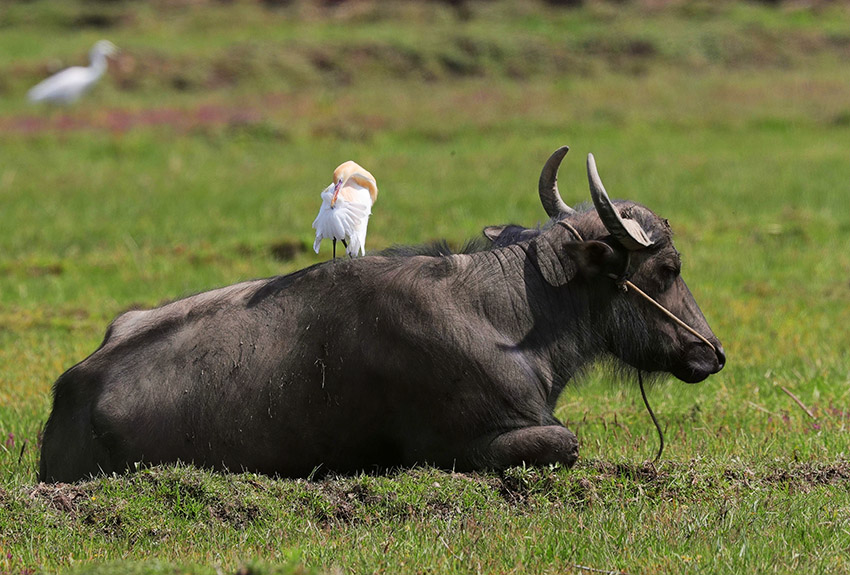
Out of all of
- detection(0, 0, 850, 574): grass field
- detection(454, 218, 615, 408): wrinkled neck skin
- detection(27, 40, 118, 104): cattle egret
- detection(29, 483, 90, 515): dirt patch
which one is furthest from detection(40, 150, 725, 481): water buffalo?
detection(27, 40, 118, 104): cattle egret

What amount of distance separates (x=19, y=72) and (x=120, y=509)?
89.3ft

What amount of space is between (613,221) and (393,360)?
50.4 inches

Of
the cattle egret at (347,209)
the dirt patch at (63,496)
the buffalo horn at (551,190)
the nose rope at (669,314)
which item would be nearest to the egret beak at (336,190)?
the cattle egret at (347,209)

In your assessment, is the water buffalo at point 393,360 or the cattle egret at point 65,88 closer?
the water buffalo at point 393,360

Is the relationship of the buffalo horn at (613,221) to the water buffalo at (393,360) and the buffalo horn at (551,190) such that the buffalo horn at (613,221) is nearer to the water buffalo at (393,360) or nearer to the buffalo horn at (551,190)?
the water buffalo at (393,360)

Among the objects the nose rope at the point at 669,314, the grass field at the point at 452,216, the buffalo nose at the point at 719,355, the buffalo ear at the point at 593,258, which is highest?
the buffalo ear at the point at 593,258

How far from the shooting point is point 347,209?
6480 mm

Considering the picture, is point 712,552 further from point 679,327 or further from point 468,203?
point 468,203

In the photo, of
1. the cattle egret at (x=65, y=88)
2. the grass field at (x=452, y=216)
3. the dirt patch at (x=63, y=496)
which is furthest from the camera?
the cattle egret at (x=65, y=88)

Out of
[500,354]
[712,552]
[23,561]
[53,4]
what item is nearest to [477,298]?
[500,354]

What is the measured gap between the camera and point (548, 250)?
6.50 metres

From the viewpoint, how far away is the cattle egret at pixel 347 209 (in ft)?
21.1

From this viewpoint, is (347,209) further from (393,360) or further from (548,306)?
(548,306)

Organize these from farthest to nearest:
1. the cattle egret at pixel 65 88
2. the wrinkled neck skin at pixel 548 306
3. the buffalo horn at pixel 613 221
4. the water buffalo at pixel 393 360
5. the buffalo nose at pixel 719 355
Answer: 1. the cattle egret at pixel 65 88
2. the buffalo nose at pixel 719 355
3. the wrinkled neck skin at pixel 548 306
4. the water buffalo at pixel 393 360
5. the buffalo horn at pixel 613 221
